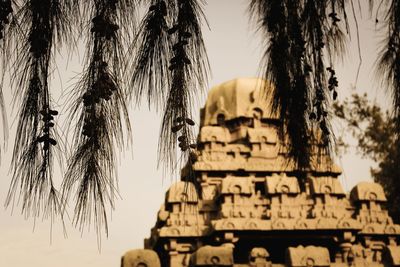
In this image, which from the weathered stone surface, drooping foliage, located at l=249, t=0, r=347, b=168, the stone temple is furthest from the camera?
the stone temple

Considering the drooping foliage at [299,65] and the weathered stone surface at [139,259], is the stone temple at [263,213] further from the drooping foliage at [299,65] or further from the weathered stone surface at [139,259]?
the drooping foliage at [299,65]

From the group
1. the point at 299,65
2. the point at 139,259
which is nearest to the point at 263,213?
the point at 139,259

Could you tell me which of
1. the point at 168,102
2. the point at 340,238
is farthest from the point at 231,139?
the point at 168,102

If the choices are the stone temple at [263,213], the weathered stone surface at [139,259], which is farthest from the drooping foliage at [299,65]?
the stone temple at [263,213]

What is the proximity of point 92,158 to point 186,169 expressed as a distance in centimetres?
30

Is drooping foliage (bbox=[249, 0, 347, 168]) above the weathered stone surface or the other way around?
above

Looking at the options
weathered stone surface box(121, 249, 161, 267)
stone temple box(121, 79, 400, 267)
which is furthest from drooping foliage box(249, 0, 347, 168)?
stone temple box(121, 79, 400, 267)

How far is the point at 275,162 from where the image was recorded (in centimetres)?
1535

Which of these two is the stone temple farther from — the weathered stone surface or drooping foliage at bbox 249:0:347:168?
drooping foliage at bbox 249:0:347:168

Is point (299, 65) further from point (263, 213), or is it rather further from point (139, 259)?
point (263, 213)

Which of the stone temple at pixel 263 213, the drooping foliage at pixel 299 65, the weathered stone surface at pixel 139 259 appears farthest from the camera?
the stone temple at pixel 263 213

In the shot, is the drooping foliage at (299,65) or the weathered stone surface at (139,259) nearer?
the drooping foliage at (299,65)

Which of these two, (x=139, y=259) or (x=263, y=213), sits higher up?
(x=263, y=213)

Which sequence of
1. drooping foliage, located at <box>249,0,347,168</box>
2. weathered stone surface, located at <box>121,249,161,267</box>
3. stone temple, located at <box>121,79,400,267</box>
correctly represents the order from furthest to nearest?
stone temple, located at <box>121,79,400,267</box>, weathered stone surface, located at <box>121,249,161,267</box>, drooping foliage, located at <box>249,0,347,168</box>
